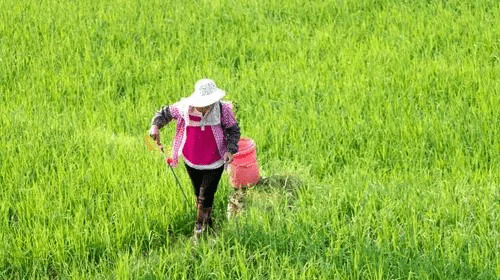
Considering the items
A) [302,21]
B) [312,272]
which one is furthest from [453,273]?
[302,21]

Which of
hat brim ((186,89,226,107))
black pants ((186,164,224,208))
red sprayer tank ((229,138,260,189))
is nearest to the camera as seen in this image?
hat brim ((186,89,226,107))

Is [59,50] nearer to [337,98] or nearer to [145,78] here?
[145,78]

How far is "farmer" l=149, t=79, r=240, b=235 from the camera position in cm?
375

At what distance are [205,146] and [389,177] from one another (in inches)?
54.2

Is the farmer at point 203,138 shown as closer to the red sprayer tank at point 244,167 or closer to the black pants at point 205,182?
the black pants at point 205,182

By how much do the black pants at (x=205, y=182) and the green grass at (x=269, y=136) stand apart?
18cm

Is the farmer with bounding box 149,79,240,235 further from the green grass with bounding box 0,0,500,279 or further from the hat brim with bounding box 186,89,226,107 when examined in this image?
the green grass with bounding box 0,0,500,279

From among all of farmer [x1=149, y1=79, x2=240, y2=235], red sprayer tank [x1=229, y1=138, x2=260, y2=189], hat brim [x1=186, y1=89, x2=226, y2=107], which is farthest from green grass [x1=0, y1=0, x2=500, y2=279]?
hat brim [x1=186, y1=89, x2=226, y2=107]

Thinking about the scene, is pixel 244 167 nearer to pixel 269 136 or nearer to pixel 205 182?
pixel 205 182

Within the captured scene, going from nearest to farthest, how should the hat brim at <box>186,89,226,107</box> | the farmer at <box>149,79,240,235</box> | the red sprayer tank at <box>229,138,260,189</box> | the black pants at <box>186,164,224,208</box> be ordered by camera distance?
the hat brim at <box>186,89,226,107</box>
the farmer at <box>149,79,240,235</box>
the black pants at <box>186,164,224,208</box>
the red sprayer tank at <box>229,138,260,189</box>

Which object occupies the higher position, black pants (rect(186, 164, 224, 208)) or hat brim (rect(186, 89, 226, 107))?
hat brim (rect(186, 89, 226, 107))

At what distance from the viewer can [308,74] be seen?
641cm

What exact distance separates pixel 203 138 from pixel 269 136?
161cm

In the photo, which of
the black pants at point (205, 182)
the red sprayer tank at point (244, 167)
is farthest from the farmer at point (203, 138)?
the red sprayer tank at point (244, 167)
